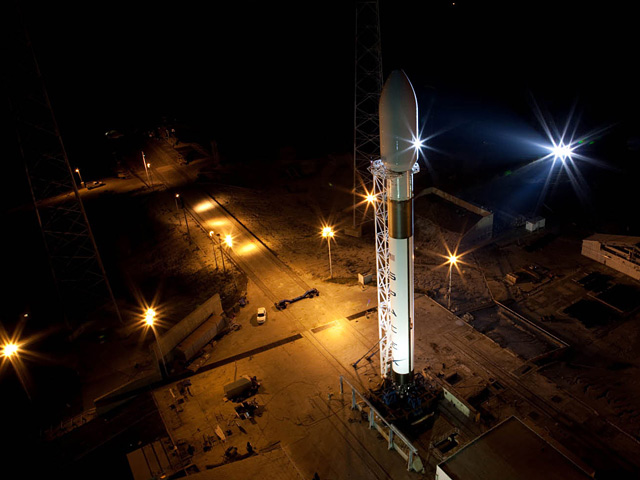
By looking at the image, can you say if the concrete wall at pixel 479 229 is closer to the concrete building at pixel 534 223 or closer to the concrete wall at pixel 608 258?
the concrete building at pixel 534 223

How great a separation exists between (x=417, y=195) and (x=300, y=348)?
2314 centimetres

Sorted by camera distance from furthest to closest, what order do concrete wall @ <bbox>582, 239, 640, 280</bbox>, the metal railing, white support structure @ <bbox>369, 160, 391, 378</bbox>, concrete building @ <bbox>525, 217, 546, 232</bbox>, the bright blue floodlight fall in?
the bright blue floodlight, concrete building @ <bbox>525, 217, 546, 232</bbox>, concrete wall @ <bbox>582, 239, 640, 280</bbox>, the metal railing, white support structure @ <bbox>369, 160, 391, 378</bbox>

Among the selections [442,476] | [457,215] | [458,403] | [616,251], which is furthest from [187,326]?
[616,251]

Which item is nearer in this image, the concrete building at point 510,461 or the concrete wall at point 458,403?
the concrete building at point 510,461

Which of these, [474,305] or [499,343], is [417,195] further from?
[499,343]

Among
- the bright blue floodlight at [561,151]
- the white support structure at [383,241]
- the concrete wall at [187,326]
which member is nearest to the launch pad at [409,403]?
the white support structure at [383,241]

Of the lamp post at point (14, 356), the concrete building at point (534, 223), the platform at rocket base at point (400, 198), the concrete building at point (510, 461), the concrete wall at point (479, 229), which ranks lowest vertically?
the concrete building at point (510, 461)

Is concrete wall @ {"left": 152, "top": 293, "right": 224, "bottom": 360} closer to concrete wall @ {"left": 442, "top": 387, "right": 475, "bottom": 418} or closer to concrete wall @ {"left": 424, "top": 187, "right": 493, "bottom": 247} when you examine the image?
concrete wall @ {"left": 442, "top": 387, "right": 475, "bottom": 418}

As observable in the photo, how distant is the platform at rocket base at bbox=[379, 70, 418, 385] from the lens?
17453mm

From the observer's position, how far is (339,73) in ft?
266

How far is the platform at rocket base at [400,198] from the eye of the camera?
687 inches

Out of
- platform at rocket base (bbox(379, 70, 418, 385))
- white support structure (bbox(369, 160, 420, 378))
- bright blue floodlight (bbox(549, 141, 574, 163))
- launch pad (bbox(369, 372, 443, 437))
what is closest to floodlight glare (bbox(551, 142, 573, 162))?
bright blue floodlight (bbox(549, 141, 574, 163))

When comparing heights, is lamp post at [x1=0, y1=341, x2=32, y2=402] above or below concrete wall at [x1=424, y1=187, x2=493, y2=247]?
above

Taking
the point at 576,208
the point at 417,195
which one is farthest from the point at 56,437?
the point at 576,208
